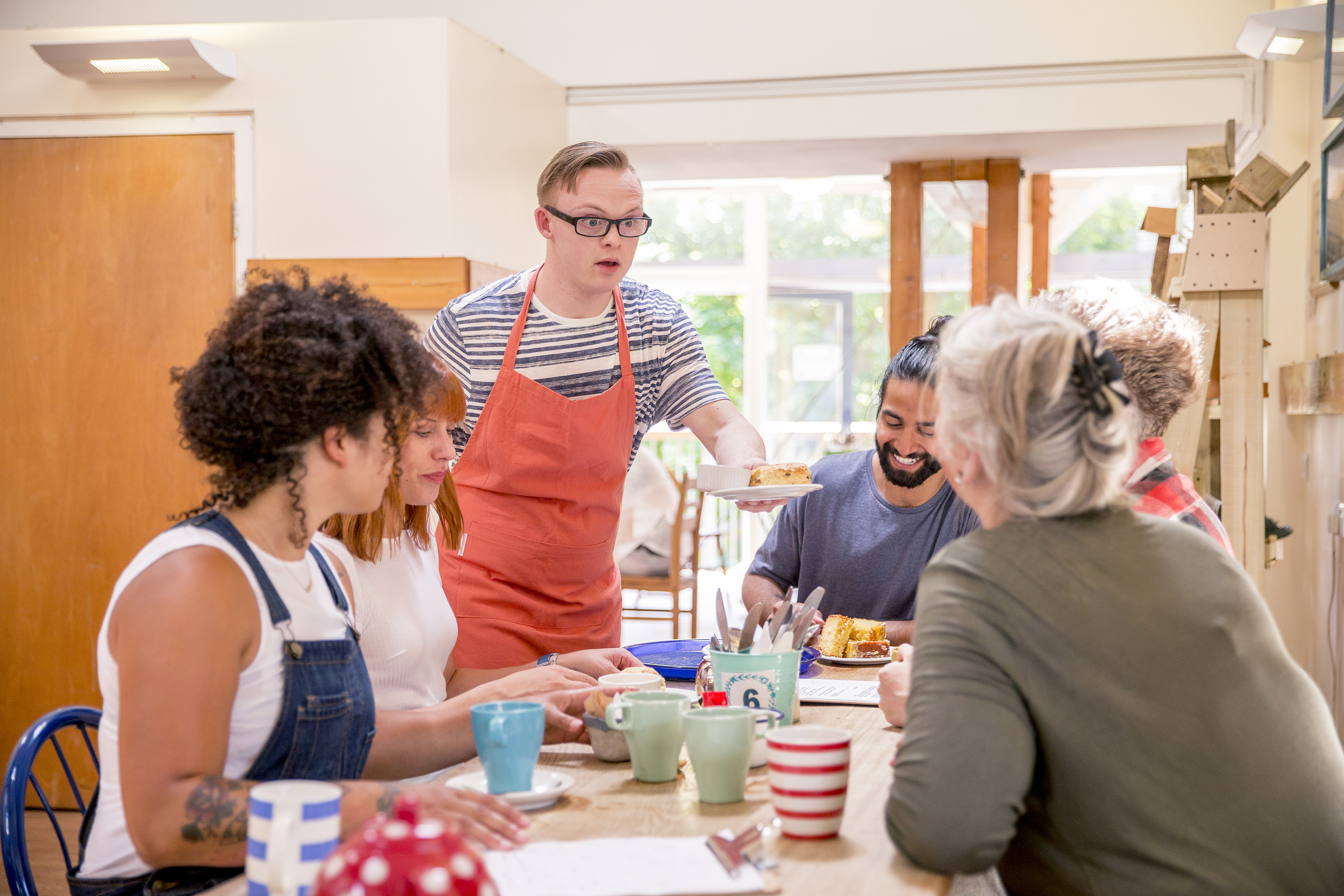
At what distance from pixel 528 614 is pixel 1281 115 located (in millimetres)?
3225

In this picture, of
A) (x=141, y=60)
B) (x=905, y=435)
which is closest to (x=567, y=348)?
(x=905, y=435)

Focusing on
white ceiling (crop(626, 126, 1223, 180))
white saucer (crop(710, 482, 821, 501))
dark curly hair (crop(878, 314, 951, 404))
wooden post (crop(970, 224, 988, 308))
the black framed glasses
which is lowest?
white saucer (crop(710, 482, 821, 501))

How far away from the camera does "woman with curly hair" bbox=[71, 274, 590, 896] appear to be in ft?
3.48

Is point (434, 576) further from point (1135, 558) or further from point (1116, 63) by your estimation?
point (1116, 63)

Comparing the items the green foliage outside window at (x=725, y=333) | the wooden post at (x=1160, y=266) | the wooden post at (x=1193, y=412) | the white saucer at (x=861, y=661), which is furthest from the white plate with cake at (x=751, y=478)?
the green foliage outside window at (x=725, y=333)

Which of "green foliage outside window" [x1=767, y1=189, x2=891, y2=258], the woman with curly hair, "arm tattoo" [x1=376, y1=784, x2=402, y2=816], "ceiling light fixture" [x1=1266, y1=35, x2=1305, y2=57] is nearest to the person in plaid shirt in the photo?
the woman with curly hair

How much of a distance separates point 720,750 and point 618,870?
8.1 inches

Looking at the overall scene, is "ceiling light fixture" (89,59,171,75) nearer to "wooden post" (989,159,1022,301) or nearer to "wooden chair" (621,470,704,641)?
"wooden chair" (621,470,704,641)

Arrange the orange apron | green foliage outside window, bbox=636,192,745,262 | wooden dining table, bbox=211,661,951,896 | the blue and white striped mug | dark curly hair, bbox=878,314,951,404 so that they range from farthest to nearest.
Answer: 1. green foliage outside window, bbox=636,192,745,262
2. dark curly hair, bbox=878,314,951,404
3. the orange apron
4. wooden dining table, bbox=211,661,951,896
5. the blue and white striped mug

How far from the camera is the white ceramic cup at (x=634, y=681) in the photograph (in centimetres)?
147

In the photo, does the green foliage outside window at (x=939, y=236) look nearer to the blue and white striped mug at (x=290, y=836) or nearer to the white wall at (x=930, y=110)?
the white wall at (x=930, y=110)

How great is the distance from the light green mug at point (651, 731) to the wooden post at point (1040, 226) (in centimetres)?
453

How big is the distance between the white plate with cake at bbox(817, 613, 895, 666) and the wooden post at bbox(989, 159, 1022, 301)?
2874 mm

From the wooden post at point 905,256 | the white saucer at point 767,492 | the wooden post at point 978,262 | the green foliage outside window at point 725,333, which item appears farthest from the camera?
the green foliage outside window at point 725,333
